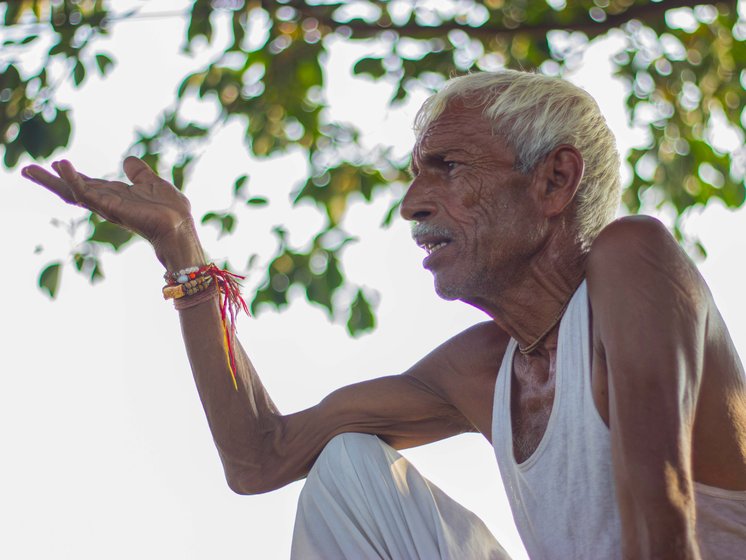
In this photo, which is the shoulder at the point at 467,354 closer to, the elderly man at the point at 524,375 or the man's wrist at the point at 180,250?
the elderly man at the point at 524,375

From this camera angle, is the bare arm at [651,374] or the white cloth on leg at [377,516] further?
the white cloth on leg at [377,516]

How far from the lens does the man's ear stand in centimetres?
260

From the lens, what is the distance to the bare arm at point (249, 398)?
2.88m

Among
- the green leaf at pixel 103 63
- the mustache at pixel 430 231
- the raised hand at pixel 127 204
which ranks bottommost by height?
the mustache at pixel 430 231

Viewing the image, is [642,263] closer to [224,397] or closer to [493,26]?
[224,397]

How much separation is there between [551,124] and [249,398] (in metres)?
0.99

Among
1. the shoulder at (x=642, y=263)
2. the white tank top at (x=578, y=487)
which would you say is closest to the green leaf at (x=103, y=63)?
the white tank top at (x=578, y=487)

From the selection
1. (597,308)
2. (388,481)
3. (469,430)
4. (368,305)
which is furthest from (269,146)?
(597,308)

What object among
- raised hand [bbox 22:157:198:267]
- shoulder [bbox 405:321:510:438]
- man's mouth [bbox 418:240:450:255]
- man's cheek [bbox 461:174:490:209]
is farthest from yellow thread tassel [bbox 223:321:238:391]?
man's cheek [bbox 461:174:490:209]

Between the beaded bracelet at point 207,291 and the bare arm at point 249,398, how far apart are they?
0.02 metres

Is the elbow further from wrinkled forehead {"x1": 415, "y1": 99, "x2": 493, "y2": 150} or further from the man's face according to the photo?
wrinkled forehead {"x1": 415, "y1": 99, "x2": 493, "y2": 150}

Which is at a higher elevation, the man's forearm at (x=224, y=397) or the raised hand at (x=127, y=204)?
the raised hand at (x=127, y=204)

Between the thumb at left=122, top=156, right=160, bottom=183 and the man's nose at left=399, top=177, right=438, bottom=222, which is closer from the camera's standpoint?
the man's nose at left=399, top=177, right=438, bottom=222

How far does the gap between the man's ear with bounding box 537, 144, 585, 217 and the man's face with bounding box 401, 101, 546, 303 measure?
1.2 inches
